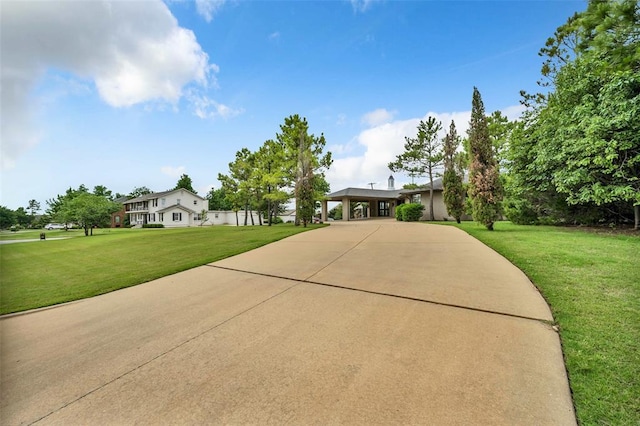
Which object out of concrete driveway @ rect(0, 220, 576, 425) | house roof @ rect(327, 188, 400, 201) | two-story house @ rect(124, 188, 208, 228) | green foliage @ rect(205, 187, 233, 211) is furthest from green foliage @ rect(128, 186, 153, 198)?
concrete driveway @ rect(0, 220, 576, 425)

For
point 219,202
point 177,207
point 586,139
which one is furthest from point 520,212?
point 219,202

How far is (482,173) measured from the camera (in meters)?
11.7

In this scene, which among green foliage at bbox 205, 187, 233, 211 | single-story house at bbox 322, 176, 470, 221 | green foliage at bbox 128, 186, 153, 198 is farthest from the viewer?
green foliage at bbox 128, 186, 153, 198

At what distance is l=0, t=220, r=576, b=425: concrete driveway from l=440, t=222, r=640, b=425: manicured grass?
0.14 m

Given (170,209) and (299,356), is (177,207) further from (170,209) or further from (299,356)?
(299,356)

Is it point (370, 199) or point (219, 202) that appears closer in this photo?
point (370, 199)

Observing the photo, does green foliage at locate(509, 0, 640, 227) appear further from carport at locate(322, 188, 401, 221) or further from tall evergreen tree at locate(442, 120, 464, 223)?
carport at locate(322, 188, 401, 221)

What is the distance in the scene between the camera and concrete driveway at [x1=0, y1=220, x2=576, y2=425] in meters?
1.79

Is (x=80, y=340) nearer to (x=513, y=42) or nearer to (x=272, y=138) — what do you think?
(x=513, y=42)

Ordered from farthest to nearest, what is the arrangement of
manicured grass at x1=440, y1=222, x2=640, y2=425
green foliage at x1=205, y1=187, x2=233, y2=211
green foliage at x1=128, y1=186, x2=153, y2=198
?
green foliage at x1=128, y1=186, x2=153, y2=198 < green foliage at x1=205, y1=187, x2=233, y2=211 < manicured grass at x1=440, y1=222, x2=640, y2=425

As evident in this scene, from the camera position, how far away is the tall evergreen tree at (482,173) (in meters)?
11.4

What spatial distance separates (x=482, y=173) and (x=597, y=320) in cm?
1052

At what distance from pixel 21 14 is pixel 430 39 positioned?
41.6ft

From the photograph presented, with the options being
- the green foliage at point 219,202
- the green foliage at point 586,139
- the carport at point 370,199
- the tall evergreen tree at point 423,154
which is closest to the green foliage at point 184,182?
the green foliage at point 219,202
